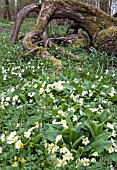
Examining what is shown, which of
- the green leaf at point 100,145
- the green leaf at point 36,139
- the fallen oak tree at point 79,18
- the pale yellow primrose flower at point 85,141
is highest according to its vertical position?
the fallen oak tree at point 79,18

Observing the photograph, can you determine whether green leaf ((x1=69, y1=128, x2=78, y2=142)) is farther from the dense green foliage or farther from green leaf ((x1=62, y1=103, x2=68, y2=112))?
green leaf ((x1=62, y1=103, x2=68, y2=112))

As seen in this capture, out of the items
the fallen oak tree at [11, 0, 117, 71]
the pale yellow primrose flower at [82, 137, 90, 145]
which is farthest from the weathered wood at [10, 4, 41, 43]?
the pale yellow primrose flower at [82, 137, 90, 145]

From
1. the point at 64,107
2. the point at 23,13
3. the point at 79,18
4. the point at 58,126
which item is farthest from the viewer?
the point at 23,13

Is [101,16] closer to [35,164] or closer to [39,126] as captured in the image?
[39,126]

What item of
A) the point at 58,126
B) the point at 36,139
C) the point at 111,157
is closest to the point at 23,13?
the point at 58,126

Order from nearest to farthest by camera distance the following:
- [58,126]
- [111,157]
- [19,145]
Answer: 1. [19,145]
2. [111,157]
3. [58,126]

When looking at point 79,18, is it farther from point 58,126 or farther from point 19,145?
point 19,145

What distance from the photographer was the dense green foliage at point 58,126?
2.89 m

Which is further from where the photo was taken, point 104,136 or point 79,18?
point 79,18

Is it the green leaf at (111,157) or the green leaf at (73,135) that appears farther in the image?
the green leaf at (73,135)

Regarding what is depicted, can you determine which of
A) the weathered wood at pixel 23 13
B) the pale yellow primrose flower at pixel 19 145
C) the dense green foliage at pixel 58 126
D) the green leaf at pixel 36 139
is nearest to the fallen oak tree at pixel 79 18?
the weathered wood at pixel 23 13

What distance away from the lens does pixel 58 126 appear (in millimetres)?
3408

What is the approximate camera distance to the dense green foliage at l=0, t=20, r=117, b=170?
2895 millimetres

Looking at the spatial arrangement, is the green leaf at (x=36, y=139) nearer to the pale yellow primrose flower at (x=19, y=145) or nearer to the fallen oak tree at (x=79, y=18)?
the pale yellow primrose flower at (x=19, y=145)
